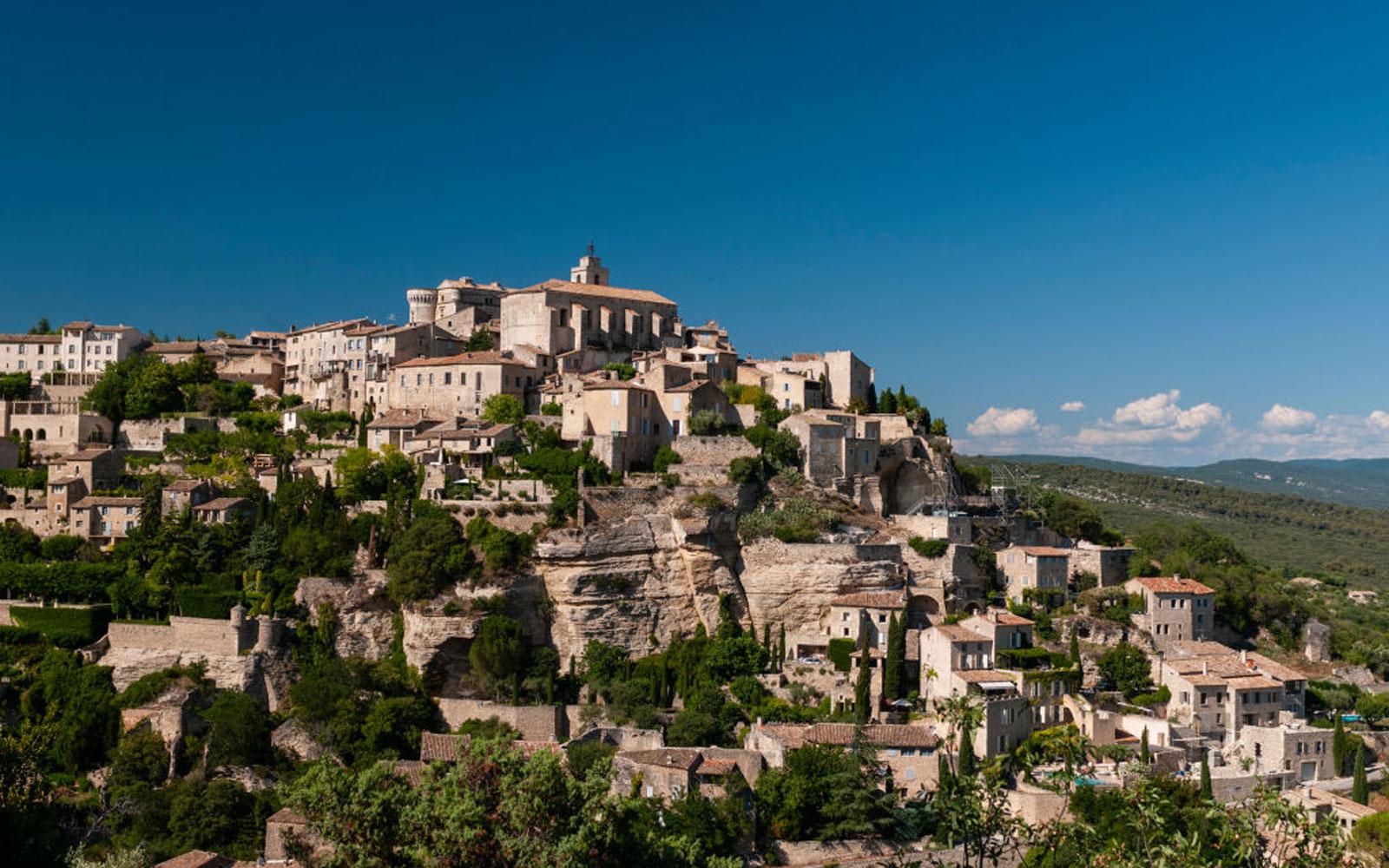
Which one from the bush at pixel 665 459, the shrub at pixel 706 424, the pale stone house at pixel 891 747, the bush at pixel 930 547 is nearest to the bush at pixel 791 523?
the bush at pixel 930 547

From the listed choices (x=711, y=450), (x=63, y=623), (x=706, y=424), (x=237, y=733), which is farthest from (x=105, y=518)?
(x=706, y=424)

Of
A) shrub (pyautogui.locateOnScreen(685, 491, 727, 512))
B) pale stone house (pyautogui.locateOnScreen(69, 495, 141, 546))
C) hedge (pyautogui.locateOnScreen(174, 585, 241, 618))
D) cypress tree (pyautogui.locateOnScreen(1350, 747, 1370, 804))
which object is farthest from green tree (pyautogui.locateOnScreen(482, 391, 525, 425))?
cypress tree (pyautogui.locateOnScreen(1350, 747, 1370, 804))

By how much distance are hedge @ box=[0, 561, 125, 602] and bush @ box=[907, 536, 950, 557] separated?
32572 mm

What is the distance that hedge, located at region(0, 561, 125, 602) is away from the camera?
48.0 metres

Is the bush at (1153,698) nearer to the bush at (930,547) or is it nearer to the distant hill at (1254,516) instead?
the bush at (930,547)

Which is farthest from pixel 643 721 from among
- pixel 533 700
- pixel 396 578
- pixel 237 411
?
pixel 237 411

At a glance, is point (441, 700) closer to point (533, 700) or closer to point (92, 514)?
point (533, 700)

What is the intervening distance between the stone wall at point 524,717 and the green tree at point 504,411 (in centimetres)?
1649

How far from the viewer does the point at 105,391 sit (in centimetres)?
6406

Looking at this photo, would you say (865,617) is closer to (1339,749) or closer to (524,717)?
(524,717)

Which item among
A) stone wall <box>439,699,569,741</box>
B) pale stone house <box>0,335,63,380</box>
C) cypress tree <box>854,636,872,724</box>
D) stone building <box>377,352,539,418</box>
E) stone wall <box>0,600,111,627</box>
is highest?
pale stone house <box>0,335,63,380</box>

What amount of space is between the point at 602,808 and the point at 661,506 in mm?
24846

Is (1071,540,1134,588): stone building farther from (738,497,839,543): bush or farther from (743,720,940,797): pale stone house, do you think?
(743,720,940,797): pale stone house

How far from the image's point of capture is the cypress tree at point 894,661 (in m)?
45.7
